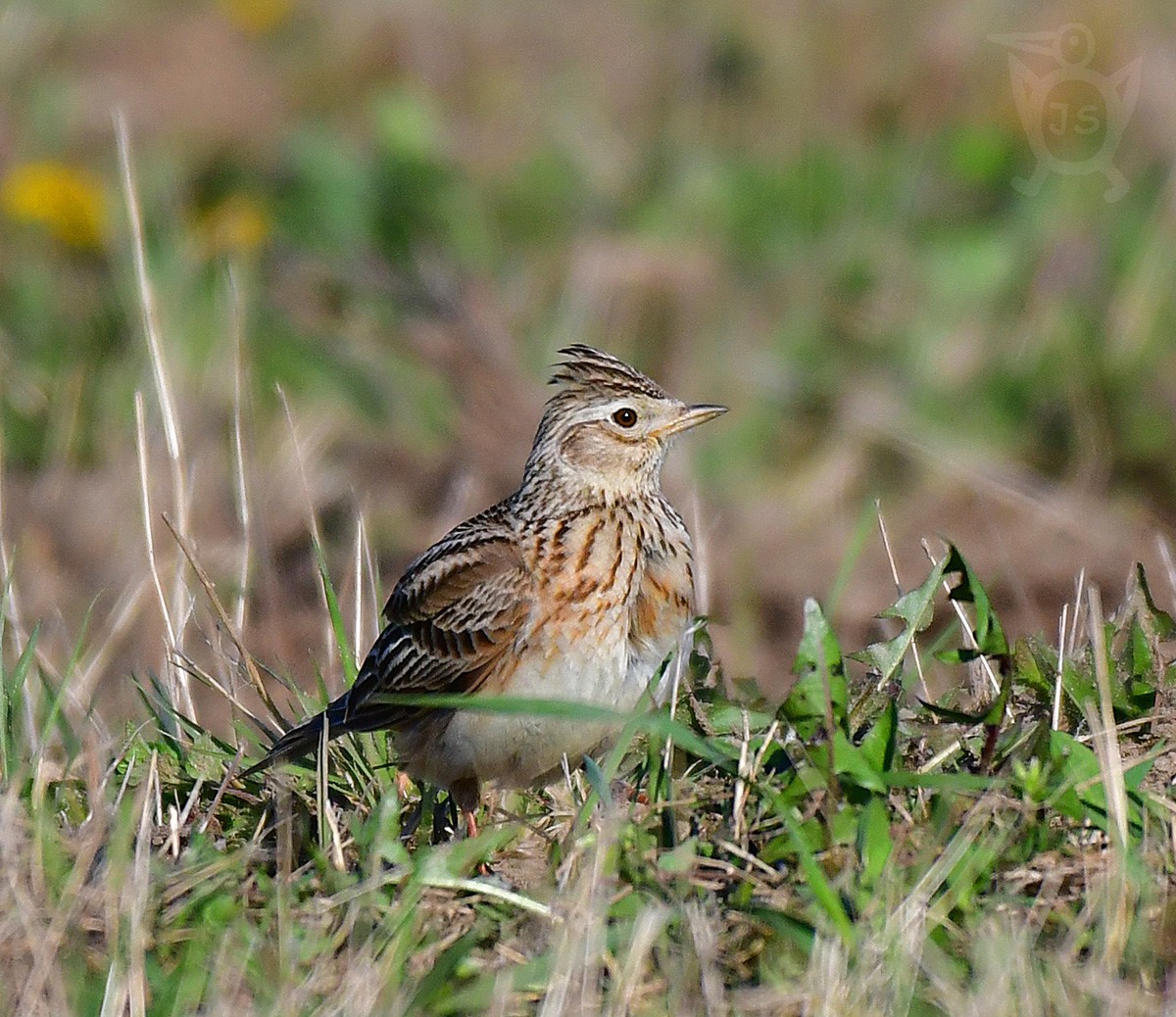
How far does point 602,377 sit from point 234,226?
20.3ft

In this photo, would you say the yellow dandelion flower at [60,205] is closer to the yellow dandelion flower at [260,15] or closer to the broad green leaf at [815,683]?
the yellow dandelion flower at [260,15]

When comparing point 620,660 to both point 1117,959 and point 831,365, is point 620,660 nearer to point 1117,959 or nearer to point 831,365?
point 1117,959

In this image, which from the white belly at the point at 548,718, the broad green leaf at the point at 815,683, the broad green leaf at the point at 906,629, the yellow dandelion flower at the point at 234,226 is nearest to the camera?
the broad green leaf at the point at 815,683

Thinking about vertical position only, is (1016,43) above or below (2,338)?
above

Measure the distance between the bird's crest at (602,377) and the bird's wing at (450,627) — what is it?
48 centimetres

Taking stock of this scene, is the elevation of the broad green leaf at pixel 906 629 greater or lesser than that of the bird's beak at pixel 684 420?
lesser

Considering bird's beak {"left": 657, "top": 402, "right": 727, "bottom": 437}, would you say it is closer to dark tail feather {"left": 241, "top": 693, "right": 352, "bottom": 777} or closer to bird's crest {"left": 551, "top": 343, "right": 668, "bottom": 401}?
bird's crest {"left": 551, "top": 343, "right": 668, "bottom": 401}

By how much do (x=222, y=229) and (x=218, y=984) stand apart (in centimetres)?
810

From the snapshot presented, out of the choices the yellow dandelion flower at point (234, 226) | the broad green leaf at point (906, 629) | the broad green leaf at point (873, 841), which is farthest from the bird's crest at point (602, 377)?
the yellow dandelion flower at point (234, 226)

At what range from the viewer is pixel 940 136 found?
510 inches

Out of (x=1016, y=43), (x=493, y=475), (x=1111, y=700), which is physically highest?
(x=1016, y=43)

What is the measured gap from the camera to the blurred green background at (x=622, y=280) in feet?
30.7

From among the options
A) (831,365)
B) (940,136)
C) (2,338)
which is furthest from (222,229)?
(940,136)

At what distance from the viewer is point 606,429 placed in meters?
5.78
